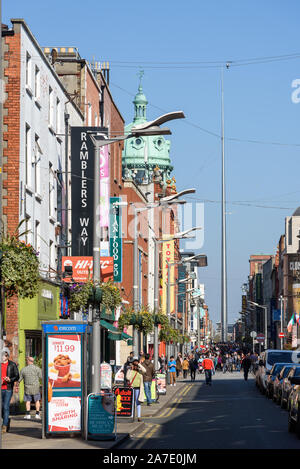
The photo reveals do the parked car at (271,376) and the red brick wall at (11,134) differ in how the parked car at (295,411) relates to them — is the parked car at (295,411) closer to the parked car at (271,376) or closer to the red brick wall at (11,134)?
the red brick wall at (11,134)

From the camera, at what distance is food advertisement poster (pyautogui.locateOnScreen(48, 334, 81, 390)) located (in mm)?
21458

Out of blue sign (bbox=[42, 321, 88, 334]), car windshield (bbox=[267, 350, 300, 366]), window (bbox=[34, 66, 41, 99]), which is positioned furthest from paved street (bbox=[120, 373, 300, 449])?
window (bbox=[34, 66, 41, 99])

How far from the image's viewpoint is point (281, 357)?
45.5 m

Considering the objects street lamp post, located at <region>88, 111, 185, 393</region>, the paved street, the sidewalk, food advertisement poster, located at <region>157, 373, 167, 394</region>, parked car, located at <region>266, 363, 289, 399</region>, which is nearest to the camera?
the sidewalk

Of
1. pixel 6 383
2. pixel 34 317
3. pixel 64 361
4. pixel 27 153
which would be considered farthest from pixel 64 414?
pixel 27 153

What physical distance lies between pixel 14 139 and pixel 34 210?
11.9ft

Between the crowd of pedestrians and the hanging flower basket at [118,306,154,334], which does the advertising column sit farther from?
the crowd of pedestrians

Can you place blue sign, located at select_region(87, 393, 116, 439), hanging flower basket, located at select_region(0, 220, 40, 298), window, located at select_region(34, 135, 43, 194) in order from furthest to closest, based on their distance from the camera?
window, located at select_region(34, 135, 43, 194)
hanging flower basket, located at select_region(0, 220, 40, 298)
blue sign, located at select_region(87, 393, 116, 439)

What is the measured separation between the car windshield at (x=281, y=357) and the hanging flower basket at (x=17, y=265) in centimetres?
2427

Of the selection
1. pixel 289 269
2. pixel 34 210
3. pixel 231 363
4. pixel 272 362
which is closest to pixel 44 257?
pixel 34 210

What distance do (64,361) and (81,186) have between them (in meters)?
22.7

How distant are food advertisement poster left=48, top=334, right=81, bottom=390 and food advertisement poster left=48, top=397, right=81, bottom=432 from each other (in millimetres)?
314

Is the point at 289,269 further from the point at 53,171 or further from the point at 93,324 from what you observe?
the point at 93,324

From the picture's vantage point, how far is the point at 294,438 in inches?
862
